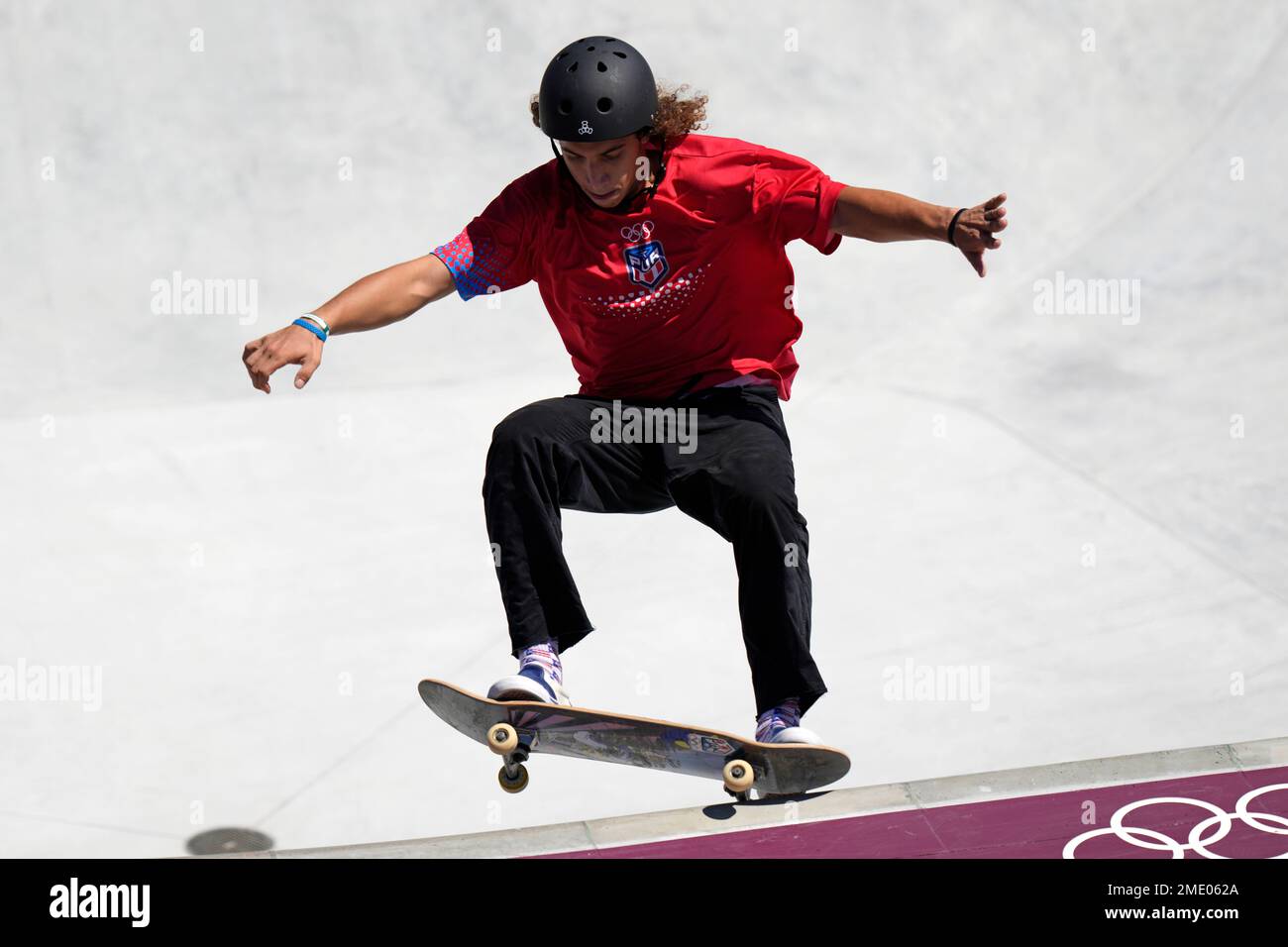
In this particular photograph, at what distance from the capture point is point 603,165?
5418 millimetres

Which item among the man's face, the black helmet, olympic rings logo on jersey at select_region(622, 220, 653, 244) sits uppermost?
the black helmet

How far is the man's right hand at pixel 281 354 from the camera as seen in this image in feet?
16.5

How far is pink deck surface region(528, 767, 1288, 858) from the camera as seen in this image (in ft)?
18.6

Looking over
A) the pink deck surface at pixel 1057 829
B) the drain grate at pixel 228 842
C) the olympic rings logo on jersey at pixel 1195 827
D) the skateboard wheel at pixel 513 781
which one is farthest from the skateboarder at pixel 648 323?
the drain grate at pixel 228 842

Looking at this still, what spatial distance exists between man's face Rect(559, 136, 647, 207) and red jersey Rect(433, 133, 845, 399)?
5.0 inches

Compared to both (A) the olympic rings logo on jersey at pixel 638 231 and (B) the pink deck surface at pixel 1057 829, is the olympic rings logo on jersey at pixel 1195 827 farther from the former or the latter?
(A) the olympic rings logo on jersey at pixel 638 231

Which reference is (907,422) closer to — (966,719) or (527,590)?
(966,719)

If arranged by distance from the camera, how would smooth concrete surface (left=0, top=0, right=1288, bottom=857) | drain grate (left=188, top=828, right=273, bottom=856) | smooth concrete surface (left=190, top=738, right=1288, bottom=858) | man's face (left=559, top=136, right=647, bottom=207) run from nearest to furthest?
man's face (left=559, top=136, right=647, bottom=207), smooth concrete surface (left=190, top=738, right=1288, bottom=858), drain grate (left=188, top=828, right=273, bottom=856), smooth concrete surface (left=0, top=0, right=1288, bottom=857)

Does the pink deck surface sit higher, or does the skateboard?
the skateboard

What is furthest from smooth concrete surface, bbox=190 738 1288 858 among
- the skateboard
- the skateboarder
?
the skateboarder

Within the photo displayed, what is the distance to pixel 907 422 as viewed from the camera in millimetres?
9992

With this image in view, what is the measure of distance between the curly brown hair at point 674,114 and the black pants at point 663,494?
92 cm

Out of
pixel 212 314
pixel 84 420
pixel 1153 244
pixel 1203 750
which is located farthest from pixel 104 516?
pixel 1153 244

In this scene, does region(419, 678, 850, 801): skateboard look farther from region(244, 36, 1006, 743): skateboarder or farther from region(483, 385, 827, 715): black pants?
region(483, 385, 827, 715): black pants
